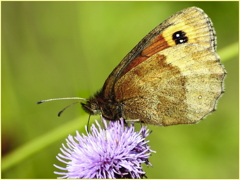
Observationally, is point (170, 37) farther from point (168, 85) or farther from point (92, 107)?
point (92, 107)

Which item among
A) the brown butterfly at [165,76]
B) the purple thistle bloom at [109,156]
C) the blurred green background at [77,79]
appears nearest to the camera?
the purple thistle bloom at [109,156]

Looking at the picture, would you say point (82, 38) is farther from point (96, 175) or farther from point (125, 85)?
point (96, 175)

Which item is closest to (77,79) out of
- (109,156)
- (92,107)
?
(92,107)

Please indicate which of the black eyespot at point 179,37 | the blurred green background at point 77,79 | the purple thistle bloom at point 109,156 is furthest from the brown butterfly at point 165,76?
the blurred green background at point 77,79

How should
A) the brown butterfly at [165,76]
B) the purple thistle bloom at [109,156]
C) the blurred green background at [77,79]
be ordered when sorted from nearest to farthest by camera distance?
1. the purple thistle bloom at [109,156]
2. the brown butterfly at [165,76]
3. the blurred green background at [77,79]

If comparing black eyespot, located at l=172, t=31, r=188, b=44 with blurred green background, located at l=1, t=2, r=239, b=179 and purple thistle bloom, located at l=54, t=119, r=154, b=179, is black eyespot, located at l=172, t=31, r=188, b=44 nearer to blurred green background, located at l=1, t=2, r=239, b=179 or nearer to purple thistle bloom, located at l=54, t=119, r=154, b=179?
purple thistle bloom, located at l=54, t=119, r=154, b=179

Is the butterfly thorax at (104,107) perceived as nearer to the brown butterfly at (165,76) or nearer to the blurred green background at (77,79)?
the brown butterfly at (165,76)

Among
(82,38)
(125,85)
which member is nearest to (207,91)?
(125,85)

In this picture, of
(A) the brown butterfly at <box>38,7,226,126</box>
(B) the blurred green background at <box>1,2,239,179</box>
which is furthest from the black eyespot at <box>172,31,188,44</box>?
(B) the blurred green background at <box>1,2,239,179</box>

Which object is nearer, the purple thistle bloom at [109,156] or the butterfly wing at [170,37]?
the purple thistle bloom at [109,156]
